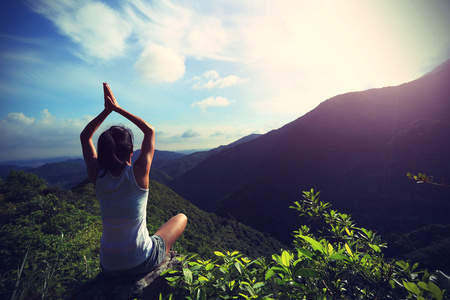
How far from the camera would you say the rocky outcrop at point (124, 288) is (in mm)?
1743

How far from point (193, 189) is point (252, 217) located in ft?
124

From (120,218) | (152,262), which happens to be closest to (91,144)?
(120,218)

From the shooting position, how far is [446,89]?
57156mm

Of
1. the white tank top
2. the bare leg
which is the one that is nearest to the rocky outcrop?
the white tank top

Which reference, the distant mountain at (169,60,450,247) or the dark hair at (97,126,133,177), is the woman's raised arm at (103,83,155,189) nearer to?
the dark hair at (97,126,133,177)

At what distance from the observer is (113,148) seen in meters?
1.76

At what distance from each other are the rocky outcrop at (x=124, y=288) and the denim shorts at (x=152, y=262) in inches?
2.5

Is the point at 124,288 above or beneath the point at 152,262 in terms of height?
beneath

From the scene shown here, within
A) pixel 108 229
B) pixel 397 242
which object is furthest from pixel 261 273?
pixel 397 242

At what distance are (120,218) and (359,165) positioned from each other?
2516 inches

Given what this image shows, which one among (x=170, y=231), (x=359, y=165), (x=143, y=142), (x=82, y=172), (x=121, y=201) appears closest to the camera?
(x=121, y=201)

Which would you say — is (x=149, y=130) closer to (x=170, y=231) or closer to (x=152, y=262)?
(x=170, y=231)

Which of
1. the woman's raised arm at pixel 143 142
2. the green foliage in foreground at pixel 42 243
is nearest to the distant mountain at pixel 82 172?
the green foliage in foreground at pixel 42 243

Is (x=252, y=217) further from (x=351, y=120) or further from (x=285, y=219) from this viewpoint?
(x=351, y=120)
